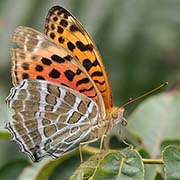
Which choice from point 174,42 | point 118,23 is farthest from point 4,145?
point 174,42

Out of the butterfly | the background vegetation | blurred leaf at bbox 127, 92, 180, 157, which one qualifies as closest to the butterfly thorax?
the butterfly

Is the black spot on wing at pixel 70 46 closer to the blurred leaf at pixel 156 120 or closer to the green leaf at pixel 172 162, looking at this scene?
the blurred leaf at pixel 156 120

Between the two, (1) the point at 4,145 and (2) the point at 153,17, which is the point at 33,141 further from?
(2) the point at 153,17

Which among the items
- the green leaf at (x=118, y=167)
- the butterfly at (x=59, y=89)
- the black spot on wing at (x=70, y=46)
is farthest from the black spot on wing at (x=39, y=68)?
the green leaf at (x=118, y=167)

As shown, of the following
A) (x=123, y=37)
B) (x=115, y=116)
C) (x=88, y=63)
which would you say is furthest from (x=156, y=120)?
(x=123, y=37)

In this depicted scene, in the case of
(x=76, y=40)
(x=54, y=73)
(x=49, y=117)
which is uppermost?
(x=76, y=40)

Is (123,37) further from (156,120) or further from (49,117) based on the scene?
(49,117)

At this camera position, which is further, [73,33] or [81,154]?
[73,33]
